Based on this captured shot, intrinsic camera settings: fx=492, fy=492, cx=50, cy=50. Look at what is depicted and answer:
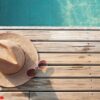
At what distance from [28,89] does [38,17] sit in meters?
3.21

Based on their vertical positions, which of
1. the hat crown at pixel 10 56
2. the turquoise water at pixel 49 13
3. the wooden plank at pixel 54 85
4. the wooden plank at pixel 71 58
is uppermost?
the turquoise water at pixel 49 13

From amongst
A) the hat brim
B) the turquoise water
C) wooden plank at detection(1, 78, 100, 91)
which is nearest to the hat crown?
the hat brim

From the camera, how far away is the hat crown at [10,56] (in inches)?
164

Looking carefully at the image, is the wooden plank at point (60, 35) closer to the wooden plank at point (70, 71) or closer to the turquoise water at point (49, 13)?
the wooden plank at point (70, 71)

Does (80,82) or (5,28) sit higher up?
(5,28)

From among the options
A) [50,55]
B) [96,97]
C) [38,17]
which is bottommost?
[96,97]

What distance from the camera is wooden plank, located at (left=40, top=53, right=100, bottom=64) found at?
14.7 feet

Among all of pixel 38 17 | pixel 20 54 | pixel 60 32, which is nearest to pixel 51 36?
pixel 60 32

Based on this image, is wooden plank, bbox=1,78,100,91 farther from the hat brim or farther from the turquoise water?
the turquoise water

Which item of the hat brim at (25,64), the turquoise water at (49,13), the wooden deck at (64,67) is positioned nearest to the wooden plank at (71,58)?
the wooden deck at (64,67)

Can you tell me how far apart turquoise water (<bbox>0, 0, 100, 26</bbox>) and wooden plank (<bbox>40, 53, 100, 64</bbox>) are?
9.88 feet

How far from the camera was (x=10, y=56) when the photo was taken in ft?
13.6

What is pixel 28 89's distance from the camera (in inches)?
175

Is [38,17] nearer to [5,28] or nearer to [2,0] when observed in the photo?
[2,0]
